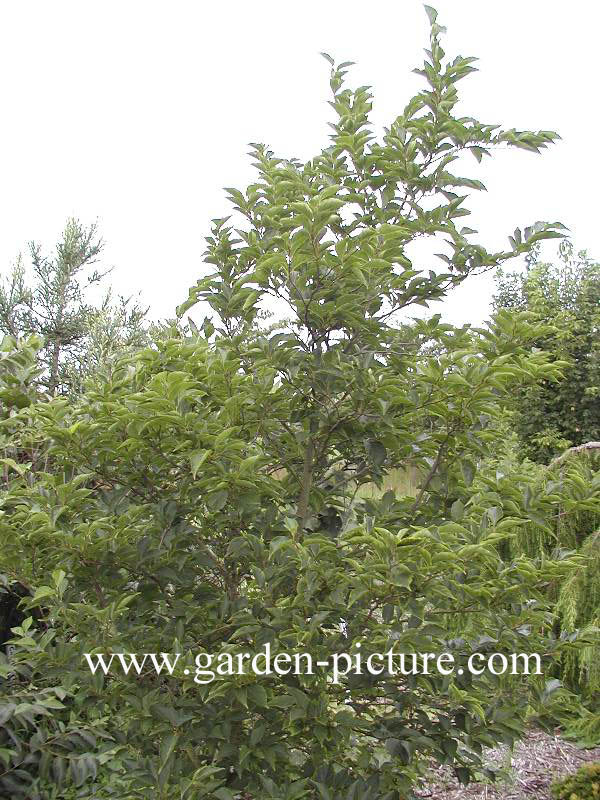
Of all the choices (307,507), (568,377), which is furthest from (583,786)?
(568,377)

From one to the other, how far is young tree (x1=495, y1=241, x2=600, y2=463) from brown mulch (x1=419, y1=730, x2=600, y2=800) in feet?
21.4

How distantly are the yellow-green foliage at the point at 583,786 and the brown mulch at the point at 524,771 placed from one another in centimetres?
28

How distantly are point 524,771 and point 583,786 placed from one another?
1119mm

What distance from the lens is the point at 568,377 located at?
10766 millimetres

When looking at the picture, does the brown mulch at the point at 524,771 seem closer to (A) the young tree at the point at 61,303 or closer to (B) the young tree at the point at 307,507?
(B) the young tree at the point at 307,507

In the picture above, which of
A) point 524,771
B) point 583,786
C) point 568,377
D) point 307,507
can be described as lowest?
point 524,771

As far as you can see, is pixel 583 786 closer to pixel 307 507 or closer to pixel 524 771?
pixel 524 771

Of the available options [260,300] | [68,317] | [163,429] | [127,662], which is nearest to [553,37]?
[260,300]

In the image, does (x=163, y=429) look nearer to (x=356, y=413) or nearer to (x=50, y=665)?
Result: (x=356, y=413)

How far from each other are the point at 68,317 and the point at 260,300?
32.9 ft

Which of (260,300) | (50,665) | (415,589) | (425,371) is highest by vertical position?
(260,300)

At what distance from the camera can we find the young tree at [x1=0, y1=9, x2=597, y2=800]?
1.84 m

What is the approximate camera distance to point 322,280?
79.0 inches

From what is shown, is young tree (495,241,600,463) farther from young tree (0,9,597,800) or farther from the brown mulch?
young tree (0,9,597,800)
